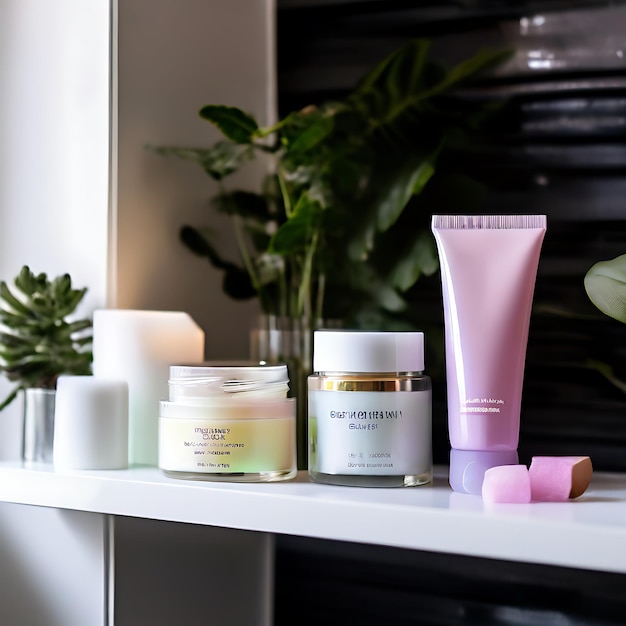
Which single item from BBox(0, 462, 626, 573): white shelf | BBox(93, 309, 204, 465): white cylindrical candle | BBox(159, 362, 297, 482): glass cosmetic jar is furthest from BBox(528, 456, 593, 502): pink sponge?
BBox(93, 309, 204, 465): white cylindrical candle

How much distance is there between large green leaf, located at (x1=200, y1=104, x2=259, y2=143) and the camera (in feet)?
2.32

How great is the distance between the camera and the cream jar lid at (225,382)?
594 mm

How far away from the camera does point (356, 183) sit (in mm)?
786

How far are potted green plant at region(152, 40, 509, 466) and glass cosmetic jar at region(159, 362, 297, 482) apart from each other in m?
0.14

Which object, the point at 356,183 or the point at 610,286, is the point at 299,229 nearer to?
the point at 356,183

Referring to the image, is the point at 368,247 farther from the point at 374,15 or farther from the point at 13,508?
the point at 13,508

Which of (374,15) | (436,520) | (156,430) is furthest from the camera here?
(374,15)

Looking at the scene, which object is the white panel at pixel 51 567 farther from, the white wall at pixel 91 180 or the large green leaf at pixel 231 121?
the large green leaf at pixel 231 121

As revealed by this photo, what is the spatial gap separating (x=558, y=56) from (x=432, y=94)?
0.11m

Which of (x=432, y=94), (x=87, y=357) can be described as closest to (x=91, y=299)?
(x=87, y=357)

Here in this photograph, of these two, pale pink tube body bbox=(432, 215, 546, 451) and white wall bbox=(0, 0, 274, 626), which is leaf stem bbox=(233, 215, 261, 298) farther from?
pale pink tube body bbox=(432, 215, 546, 451)

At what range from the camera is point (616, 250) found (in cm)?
71

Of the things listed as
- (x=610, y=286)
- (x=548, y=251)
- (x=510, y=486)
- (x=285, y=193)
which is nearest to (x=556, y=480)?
(x=510, y=486)

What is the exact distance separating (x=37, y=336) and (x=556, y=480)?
41 cm
